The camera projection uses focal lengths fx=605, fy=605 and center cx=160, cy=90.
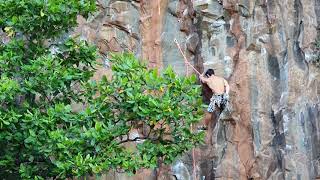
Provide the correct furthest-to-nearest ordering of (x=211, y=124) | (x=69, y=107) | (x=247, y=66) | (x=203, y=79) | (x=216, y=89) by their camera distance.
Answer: (x=211, y=124)
(x=247, y=66)
(x=203, y=79)
(x=216, y=89)
(x=69, y=107)

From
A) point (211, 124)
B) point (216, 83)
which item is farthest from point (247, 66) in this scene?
point (211, 124)

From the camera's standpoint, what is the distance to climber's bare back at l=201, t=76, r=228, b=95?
9164 mm

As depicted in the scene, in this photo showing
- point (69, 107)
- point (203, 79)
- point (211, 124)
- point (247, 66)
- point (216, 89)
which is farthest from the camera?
point (211, 124)

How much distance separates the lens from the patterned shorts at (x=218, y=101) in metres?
9.19

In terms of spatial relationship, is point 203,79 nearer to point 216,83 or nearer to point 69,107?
point 216,83

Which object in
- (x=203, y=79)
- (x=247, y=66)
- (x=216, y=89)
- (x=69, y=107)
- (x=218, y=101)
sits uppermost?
(x=247, y=66)

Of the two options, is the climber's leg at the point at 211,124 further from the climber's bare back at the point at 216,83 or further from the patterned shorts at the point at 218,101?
the climber's bare back at the point at 216,83

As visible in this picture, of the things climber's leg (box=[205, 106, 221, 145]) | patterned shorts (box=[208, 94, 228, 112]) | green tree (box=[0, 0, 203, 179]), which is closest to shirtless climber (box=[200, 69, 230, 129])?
patterned shorts (box=[208, 94, 228, 112])

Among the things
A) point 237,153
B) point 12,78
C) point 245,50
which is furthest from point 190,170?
point 12,78

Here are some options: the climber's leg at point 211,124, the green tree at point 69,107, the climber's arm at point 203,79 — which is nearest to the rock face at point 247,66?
the climber's leg at point 211,124

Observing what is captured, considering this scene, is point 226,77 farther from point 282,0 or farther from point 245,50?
point 282,0

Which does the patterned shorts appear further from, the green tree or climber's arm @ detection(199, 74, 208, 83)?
the green tree

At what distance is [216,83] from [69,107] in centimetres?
297

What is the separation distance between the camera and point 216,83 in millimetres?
9188
